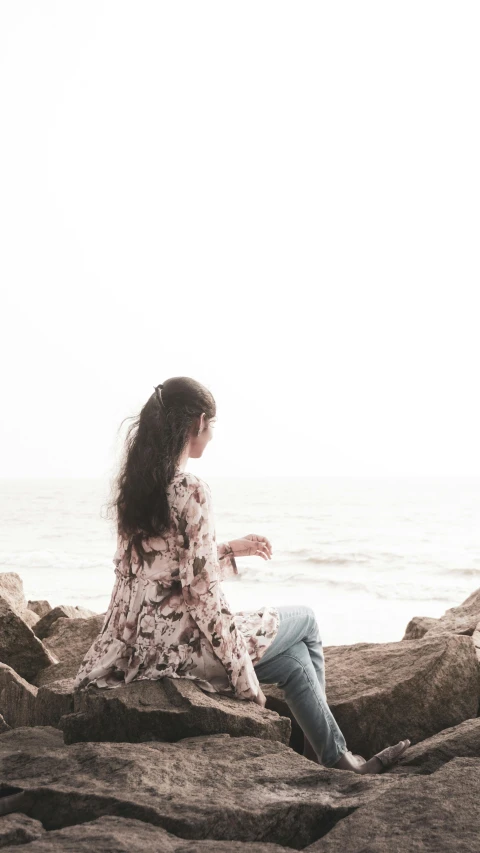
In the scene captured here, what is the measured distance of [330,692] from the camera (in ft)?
12.9

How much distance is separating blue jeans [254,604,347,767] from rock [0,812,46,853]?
133cm

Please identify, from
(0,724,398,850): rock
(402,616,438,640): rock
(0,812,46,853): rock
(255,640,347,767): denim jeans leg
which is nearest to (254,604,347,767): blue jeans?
(255,640,347,767): denim jeans leg

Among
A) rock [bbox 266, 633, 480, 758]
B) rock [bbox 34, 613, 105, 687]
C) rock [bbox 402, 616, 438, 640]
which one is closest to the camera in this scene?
rock [bbox 266, 633, 480, 758]

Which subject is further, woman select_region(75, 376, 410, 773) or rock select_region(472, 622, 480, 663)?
rock select_region(472, 622, 480, 663)

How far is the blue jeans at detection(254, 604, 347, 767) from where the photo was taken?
11.0 ft

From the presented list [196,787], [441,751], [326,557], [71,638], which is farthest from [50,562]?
[196,787]

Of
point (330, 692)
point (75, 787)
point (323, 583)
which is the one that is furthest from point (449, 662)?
point (323, 583)

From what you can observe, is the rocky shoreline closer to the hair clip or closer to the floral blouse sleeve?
the floral blouse sleeve

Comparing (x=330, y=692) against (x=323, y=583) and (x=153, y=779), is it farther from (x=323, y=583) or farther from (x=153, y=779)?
(x=323, y=583)

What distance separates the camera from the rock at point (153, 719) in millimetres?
3068

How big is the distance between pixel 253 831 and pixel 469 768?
2.39 feet

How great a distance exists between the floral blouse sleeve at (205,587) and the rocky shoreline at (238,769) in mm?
193

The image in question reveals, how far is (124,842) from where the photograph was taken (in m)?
2.03

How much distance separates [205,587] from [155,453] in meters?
0.58
